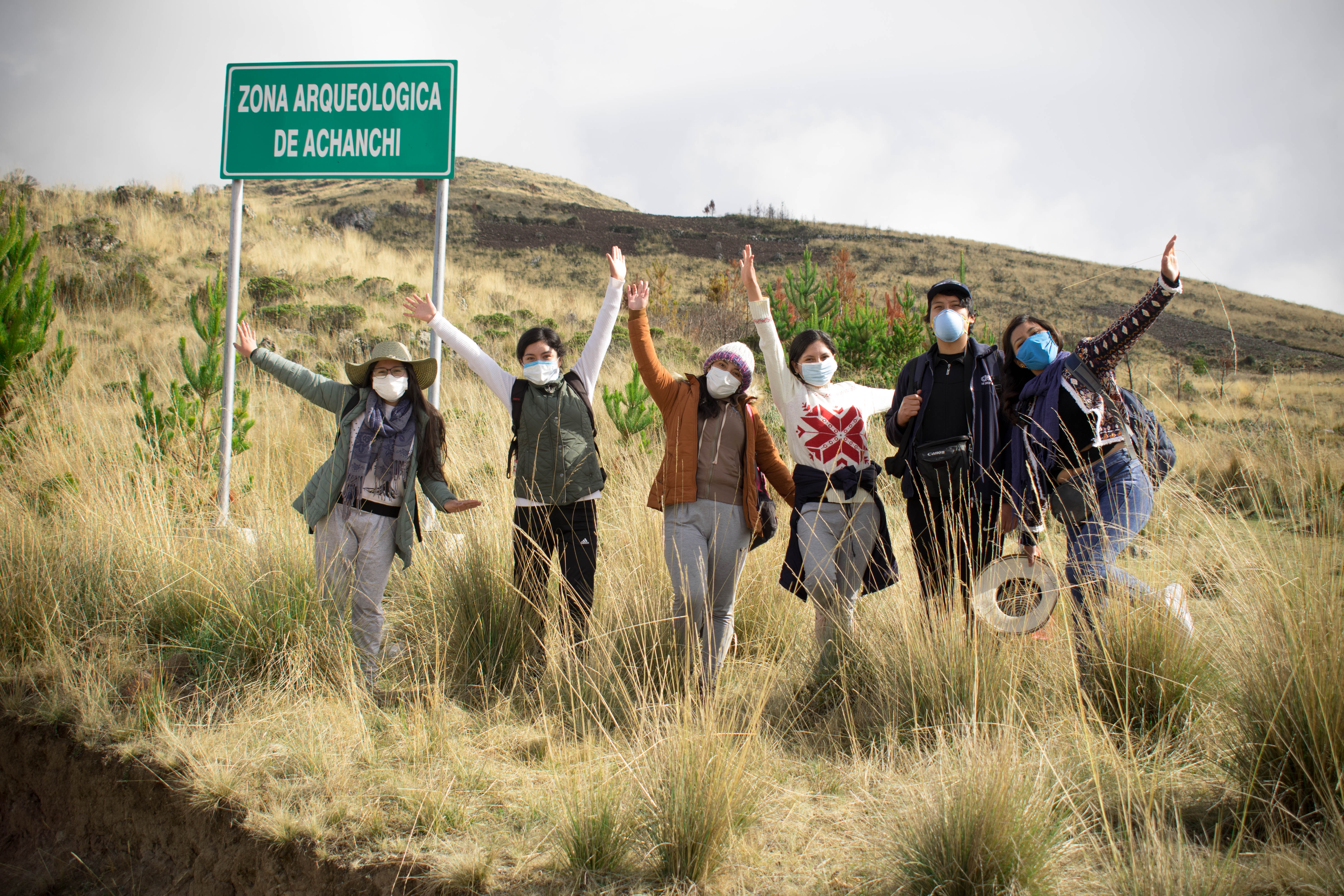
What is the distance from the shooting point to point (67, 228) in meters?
16.5

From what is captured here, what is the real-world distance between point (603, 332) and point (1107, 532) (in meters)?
2.68

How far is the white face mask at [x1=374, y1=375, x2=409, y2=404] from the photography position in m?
3.91

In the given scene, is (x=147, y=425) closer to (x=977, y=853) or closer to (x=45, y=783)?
(x=45, y=783)

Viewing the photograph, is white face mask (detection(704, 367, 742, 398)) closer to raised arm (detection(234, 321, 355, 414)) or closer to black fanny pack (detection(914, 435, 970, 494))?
black fanny pack (detection(914, 435, 970, 494))

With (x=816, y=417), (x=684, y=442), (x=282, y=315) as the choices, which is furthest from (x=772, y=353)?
(x=282, y=315)

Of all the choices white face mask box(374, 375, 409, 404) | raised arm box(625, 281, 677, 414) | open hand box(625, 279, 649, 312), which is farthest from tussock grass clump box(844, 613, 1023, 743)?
white face mask box(374, 375, 409, 404)

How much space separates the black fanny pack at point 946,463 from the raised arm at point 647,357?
1296 millimetres

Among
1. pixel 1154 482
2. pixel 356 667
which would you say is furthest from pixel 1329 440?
pixel 356 667

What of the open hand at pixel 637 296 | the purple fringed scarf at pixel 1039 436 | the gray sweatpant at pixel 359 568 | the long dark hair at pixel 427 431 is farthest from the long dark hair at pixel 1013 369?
the gray sweatpant at pixel 359 568

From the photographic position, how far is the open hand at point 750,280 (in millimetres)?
3861

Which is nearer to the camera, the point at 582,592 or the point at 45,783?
the point at 45,783

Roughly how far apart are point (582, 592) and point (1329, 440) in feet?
41.1

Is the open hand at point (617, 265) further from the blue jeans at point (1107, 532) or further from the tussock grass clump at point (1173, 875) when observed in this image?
the tussock grass clump at point (1173, 875)

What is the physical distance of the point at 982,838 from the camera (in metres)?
2.33
